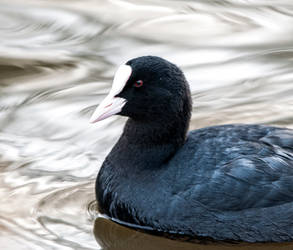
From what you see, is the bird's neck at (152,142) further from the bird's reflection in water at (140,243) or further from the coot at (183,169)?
the bird's reflection in water at (140,243)

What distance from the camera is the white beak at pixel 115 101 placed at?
5.97 metres

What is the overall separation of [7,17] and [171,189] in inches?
160

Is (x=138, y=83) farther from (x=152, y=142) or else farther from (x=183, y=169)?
(x=183, y=169)

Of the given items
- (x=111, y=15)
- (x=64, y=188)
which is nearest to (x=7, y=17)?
(x=111, y=15)

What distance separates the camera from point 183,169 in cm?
596

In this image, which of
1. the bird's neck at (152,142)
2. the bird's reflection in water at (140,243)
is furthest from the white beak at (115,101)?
the bird's reflection in water at (140,243)

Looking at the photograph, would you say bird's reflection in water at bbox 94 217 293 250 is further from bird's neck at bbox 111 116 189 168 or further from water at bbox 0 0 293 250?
bird's neck at bbox 111 116 189 168

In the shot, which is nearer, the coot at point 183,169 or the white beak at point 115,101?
the coot at point 183,169

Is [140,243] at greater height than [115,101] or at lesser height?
lesser

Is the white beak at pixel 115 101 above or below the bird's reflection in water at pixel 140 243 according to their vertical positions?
above

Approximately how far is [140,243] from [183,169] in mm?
570

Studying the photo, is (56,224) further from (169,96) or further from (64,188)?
(169,96)

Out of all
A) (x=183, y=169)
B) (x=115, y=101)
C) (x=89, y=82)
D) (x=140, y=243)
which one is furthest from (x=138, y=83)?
(x=89, y=82)

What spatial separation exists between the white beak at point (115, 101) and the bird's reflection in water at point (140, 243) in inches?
30.3
